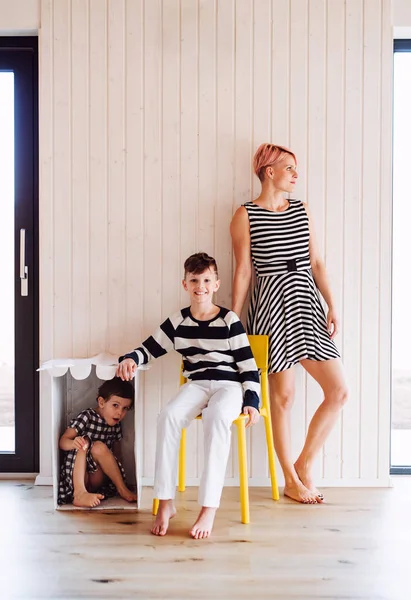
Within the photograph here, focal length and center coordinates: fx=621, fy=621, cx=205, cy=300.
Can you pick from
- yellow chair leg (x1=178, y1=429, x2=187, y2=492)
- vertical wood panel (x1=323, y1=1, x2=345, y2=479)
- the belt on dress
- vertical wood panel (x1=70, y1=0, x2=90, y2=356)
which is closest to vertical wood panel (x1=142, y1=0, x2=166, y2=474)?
yellow chair leg (x1=178, y1=429, x2=187, y2=492)

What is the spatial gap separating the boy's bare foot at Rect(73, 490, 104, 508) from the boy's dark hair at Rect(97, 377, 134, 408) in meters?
0.39

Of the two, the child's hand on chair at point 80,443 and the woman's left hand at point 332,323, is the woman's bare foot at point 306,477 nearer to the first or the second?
the woman's left hand at point 332,323

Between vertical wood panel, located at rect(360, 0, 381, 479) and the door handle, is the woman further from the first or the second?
the door handle

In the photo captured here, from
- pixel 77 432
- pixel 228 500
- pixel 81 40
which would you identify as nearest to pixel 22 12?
pixel 81 40

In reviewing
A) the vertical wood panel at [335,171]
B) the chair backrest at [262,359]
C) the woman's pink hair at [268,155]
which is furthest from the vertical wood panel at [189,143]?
the vertical wood panel at [335,171]

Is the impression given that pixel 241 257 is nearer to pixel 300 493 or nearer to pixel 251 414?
pixel 251 414

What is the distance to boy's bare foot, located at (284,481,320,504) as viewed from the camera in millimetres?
2572

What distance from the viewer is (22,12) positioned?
2.79 m

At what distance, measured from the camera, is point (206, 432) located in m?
2.28

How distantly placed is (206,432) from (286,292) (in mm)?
728

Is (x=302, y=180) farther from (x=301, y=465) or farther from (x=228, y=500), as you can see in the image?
(x=228, y=500)

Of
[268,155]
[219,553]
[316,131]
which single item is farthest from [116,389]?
[316,131]

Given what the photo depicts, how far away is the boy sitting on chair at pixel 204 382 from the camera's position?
2.24 meters

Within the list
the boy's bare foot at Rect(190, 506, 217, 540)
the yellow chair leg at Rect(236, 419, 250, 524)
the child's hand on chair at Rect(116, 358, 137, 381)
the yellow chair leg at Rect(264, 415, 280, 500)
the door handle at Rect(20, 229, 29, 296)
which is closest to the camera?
the boy's bare foot at Rect(190, 506, 217, 540)
